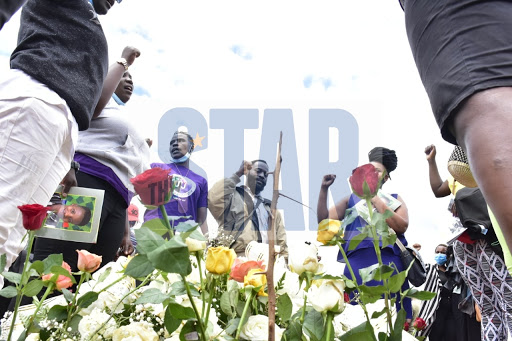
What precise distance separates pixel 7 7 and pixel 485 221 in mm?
2227

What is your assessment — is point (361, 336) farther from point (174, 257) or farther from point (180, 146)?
point (180, 146)

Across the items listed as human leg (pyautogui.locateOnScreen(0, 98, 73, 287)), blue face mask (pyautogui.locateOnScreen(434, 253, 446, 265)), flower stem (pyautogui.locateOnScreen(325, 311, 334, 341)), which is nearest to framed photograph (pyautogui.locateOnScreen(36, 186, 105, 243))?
human leg (pyautogui.locateOnScreen(0, 98, 73, 287))

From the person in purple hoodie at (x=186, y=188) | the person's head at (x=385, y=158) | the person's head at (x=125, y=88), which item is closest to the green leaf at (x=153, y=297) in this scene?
the person's head at (x=125, y=88)

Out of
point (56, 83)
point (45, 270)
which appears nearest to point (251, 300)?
point (45, 270)

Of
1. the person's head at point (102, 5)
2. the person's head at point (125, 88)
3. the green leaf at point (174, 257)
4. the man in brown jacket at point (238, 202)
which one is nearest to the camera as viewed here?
the green leaf at point (174, 257)

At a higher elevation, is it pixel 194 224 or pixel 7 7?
pixel 7 7

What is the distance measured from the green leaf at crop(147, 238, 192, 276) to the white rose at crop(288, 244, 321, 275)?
20 cm

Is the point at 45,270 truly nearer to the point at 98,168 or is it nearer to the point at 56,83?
the point at 56,83

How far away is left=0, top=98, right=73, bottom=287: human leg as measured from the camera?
3.72 feet

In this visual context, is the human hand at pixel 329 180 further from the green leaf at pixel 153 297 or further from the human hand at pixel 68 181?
the human hand at pixel 68 181

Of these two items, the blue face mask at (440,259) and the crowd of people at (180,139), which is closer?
the crowd of people at (180,139)

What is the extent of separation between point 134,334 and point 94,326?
3.1 inches

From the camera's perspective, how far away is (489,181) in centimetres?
62

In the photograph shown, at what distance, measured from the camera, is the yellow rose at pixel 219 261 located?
0.51m
